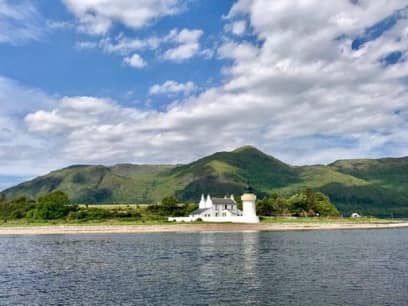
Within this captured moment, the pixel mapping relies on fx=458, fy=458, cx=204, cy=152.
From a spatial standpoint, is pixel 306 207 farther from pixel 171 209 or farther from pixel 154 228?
pixel 154 228

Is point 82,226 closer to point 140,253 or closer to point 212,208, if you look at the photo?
point 212,208

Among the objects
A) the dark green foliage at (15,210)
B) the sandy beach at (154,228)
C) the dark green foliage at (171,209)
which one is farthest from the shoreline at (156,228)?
the dark green foliage at (15,210)

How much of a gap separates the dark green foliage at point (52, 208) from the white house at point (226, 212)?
147 feet

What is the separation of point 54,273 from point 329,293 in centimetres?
3345

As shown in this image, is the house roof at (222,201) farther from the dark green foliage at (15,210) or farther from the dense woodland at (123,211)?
the dark green foliage at (15,210)

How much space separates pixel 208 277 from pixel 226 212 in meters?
128

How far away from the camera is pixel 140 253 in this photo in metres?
76.5

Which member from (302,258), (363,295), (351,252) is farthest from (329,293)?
(351,252)

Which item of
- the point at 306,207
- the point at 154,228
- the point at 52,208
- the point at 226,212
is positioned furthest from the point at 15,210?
the point at 306,207

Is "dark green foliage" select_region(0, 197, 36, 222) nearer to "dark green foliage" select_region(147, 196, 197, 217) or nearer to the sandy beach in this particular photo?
the sandy beach

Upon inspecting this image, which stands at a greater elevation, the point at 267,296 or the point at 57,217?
the point at 57,217

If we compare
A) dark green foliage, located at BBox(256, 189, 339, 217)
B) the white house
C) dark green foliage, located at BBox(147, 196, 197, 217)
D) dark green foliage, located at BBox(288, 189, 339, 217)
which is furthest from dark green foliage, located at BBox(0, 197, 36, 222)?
dark green foliage, located at BBox(288, 189, 339, 217)

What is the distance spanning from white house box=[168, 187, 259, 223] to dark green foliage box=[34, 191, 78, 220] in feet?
147

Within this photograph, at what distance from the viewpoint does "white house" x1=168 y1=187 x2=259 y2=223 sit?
556 ft
